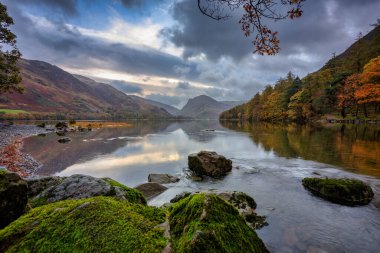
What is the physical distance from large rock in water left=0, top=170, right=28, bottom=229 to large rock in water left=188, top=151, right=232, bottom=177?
1390 centimetres

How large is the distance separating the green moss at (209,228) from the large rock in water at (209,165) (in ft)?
43.8

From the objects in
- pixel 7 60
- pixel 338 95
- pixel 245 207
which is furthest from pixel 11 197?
pixel 338 95

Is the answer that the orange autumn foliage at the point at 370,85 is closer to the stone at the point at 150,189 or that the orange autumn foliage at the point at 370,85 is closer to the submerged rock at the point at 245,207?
the submerged rock at the point at 245,207

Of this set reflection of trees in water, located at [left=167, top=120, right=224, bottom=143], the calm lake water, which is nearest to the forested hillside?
reflection of trees in water, located at [left=167, top=120, right=224, bottom=143]

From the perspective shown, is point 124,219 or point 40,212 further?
point 40,212

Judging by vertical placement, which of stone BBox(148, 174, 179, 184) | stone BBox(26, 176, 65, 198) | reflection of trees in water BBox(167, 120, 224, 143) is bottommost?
reflection of trees in water BBox(167, 120, 224, 143)

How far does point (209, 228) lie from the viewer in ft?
12.1

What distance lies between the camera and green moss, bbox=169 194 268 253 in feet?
11.3

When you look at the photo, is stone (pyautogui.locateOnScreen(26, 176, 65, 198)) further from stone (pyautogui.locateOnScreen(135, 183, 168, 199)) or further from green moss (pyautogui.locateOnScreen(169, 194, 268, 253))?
stone (pyautogui.locateOnScreen(135, 183, 168, 199))

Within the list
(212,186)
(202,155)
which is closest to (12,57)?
(202,155)

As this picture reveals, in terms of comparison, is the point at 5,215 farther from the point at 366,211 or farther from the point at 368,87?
the point at 368,87

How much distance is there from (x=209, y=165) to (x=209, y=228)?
47.4 feet

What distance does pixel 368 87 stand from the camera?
65312mm

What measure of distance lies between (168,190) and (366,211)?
33.9 feet
